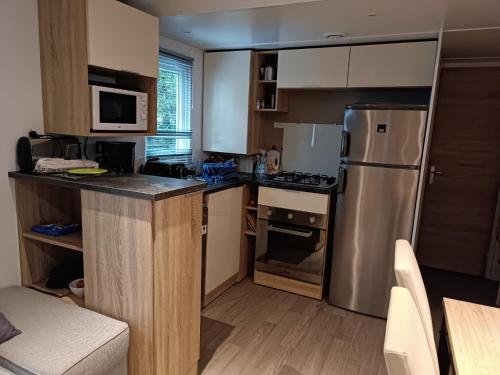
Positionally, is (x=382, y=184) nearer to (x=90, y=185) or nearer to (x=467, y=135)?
(x=467, y=135)

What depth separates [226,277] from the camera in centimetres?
300

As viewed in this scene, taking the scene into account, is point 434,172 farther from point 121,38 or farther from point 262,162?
point 121,38

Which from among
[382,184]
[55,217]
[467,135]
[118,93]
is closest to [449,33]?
[382,184]

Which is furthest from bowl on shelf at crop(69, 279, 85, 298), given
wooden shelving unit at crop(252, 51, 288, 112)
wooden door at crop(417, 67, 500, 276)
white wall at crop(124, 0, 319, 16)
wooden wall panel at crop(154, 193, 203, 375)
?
wooden door at crop(417, 67, 500, 276)

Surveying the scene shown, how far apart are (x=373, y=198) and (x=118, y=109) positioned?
1875mm

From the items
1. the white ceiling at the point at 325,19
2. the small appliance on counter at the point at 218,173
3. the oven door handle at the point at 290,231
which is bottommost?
the oven door handle at the point at 290,231

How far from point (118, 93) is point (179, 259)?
1067 millimetres

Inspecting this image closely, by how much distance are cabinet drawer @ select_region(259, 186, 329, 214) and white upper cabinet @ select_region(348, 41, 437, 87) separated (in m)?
0.96

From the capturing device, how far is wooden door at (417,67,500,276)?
3.41 metres

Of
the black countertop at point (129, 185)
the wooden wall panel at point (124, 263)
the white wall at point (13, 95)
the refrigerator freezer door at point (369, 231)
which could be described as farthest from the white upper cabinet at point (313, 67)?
the wooden wall panel at point (124, 263)

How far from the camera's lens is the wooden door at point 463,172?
341 cm

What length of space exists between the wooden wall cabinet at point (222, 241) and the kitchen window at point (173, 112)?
0.69 meters

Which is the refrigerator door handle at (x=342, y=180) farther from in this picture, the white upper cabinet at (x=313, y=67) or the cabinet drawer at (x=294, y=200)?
the white upper cabinet at (x=313, y=67)

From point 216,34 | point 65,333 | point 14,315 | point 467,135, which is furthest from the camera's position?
point 467,135
